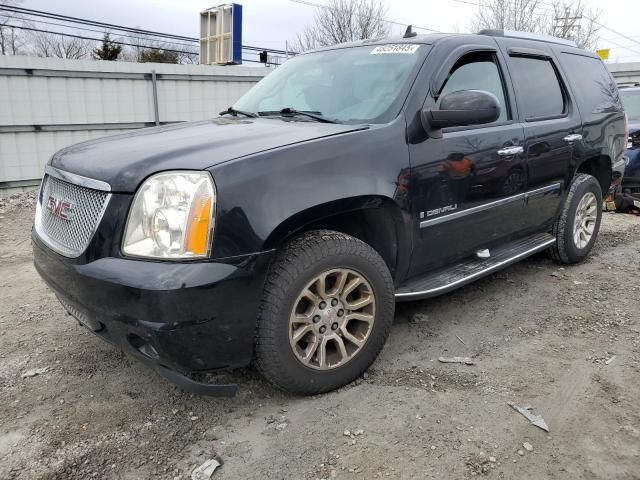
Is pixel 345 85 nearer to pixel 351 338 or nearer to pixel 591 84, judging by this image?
pixel 351 338

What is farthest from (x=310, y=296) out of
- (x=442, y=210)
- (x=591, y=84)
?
(x=591, y=84)

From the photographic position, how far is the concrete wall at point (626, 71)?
639 inches

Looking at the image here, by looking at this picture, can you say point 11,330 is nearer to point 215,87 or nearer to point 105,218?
point 105,218

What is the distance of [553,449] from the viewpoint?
7.66ft

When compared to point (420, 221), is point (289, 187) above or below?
above

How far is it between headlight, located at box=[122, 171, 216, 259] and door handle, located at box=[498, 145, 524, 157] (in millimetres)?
2121

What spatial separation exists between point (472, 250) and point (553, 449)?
1506mm

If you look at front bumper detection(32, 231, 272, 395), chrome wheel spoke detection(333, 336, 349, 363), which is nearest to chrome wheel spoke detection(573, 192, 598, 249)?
chrome wheel spoke detection(333, 336, 349, 363)

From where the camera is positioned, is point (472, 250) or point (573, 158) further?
point (573, 158)

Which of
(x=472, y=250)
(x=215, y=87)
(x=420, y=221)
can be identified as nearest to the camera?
(x=420, y=221)

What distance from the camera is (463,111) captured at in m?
2.93

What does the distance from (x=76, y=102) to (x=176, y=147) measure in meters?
7.77

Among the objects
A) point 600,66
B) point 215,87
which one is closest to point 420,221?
point 600,66

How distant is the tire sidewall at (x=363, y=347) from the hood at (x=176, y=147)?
634 mm
